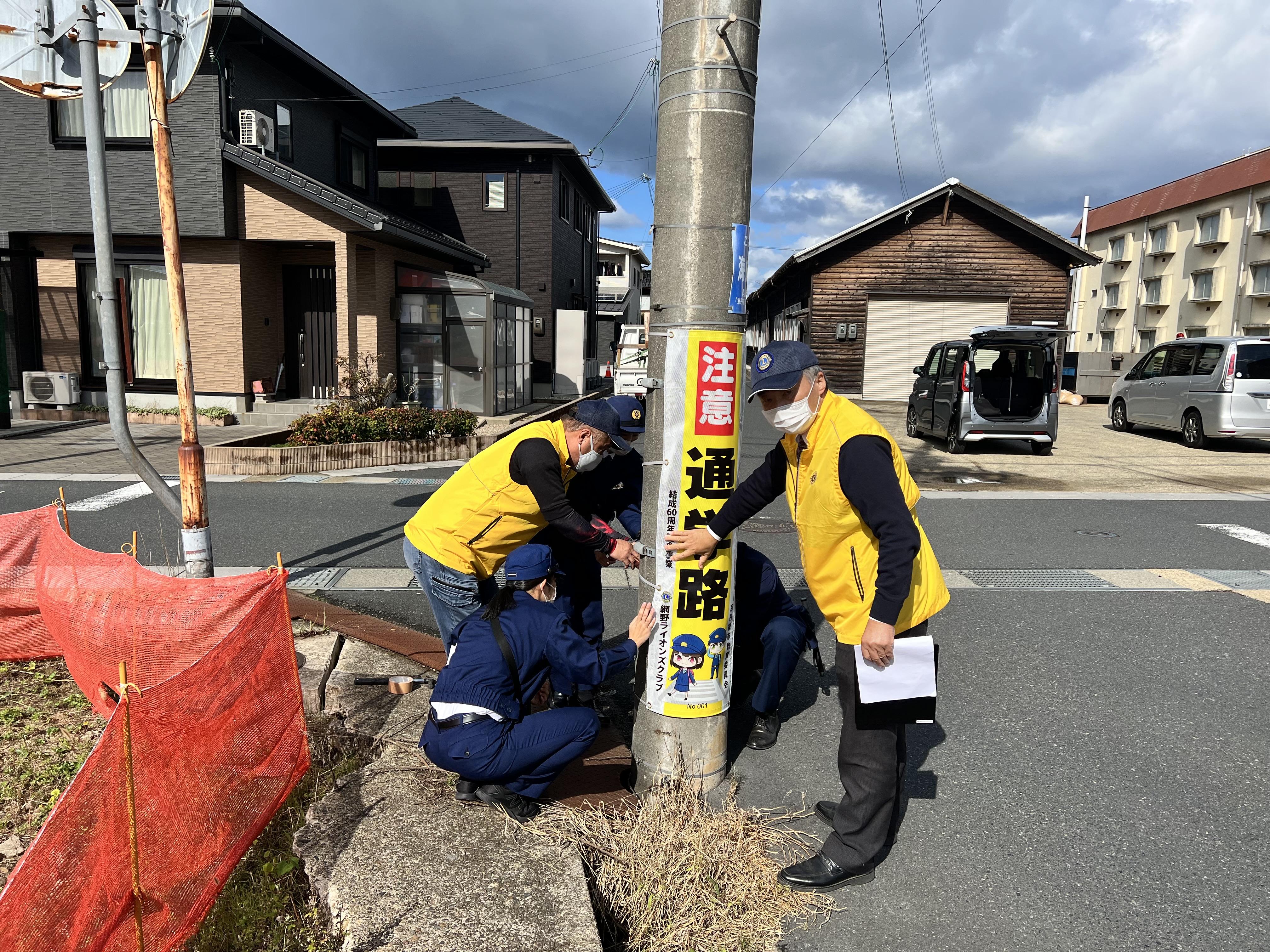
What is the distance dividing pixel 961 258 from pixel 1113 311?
1298 inches

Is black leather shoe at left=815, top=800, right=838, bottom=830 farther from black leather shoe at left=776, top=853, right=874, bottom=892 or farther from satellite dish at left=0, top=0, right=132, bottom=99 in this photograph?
satellite dish at left=0, top=0, right=132, bottom=99

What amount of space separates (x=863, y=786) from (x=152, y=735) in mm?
2232

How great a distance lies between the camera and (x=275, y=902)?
2840 millimetres

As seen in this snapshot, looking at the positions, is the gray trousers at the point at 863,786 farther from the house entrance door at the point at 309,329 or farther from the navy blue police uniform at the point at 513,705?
the house entrance door at the point at 309,329

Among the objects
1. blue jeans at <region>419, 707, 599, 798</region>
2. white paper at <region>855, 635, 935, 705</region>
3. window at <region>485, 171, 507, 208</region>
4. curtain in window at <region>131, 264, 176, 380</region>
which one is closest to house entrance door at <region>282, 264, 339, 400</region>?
curtain in window at <region>131, 264, 176, 380</region>

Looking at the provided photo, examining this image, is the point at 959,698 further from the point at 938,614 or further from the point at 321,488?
the point at 321,488

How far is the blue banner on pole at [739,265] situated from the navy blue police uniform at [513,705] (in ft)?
4.44

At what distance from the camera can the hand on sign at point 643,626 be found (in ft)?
10.8

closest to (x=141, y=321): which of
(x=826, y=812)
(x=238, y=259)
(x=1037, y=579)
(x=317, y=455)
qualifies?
(x=238, y=259)

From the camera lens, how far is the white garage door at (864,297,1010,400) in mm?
24641

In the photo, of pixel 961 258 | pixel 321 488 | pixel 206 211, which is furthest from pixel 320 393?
pixel 961 258

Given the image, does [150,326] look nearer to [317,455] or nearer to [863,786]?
[317,455]

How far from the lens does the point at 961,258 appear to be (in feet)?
80.2

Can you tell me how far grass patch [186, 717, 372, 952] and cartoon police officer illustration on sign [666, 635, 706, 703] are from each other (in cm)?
141
